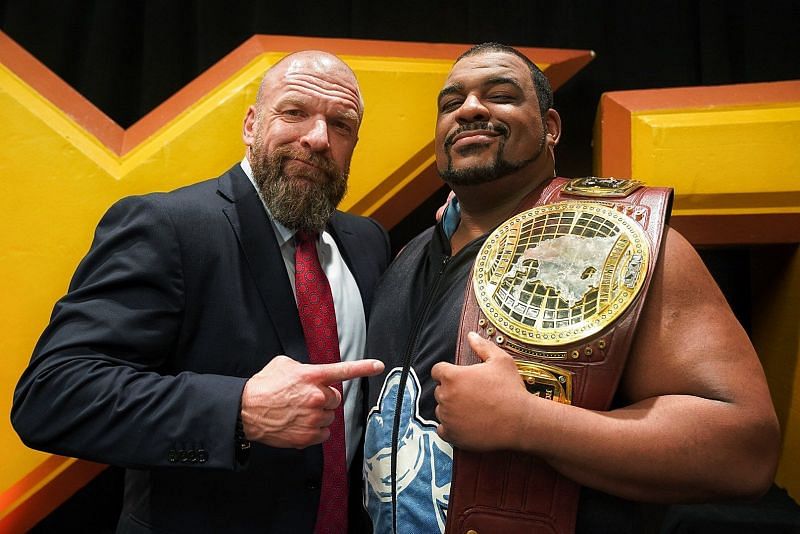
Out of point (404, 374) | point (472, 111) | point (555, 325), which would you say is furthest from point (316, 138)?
point (555, 325)

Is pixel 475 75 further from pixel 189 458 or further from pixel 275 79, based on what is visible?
pixel 189 458

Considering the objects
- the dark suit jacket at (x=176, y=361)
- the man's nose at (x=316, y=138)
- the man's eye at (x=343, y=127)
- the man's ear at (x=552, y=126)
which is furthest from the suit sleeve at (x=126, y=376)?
the man's ear at (x=552, y=126)

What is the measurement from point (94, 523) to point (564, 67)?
6.61 ft

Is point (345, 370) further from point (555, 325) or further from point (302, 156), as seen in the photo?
point (302, 156)

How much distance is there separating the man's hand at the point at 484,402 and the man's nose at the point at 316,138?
25.4 inches

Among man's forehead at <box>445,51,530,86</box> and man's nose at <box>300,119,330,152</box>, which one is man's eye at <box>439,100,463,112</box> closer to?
man's forehead at <box>445,51,530,86</box>

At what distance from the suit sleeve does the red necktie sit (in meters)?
0.24

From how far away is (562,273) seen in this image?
37.9 inches

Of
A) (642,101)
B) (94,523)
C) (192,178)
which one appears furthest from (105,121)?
(642,101)

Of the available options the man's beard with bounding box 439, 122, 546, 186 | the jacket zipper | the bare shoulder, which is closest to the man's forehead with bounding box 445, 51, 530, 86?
the man's beard with bounding box 439, 122, 546, 186

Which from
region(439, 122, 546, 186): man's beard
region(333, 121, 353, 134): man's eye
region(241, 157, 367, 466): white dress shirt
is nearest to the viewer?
region(439, 122, 546, 186): man's beard

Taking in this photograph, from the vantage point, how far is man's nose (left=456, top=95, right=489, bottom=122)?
1193mm

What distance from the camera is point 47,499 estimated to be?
151 centimetres

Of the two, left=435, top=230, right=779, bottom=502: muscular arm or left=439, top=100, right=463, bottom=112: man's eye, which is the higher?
left=439, top=100, right=463, bottom=112: man's eye
